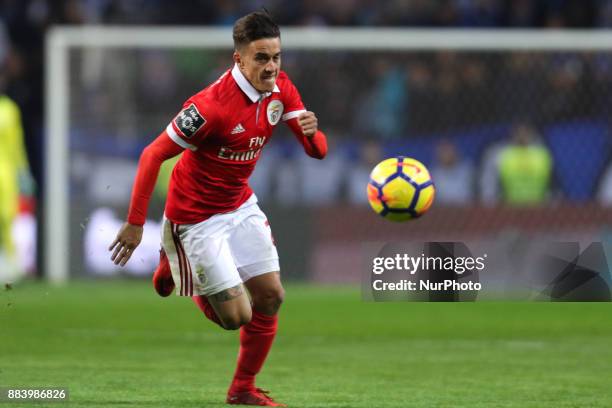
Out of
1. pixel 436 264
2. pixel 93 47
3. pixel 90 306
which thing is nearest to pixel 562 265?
pixel 436 264

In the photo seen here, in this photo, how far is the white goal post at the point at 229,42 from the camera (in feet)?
52.3

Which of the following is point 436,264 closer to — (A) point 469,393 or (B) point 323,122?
(A) point 469,393

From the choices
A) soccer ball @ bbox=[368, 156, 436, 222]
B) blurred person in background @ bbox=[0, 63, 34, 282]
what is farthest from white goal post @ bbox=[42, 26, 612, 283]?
soccer ball @ bbox=[368, 156, 436, 222]

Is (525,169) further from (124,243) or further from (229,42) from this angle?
(124,243)

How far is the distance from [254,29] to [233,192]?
0.89m

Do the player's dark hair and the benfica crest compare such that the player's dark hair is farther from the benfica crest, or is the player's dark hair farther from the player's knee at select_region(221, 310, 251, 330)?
the player's knee at select_region(221, 310, 251, 330)

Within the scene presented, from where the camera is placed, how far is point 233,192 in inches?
281

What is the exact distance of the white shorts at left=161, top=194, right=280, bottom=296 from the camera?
275 inches

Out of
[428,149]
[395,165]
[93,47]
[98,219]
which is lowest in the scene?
[395,165]

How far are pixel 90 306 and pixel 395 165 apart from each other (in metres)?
6.44

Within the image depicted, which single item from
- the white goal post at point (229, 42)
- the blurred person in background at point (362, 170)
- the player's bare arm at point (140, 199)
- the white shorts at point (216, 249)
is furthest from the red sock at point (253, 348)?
the white goal post at point (229, 42)

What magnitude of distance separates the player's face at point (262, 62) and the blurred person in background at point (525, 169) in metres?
9.05

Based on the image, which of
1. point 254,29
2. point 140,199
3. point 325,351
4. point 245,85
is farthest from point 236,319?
point 325,351

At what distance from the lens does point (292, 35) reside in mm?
16016
